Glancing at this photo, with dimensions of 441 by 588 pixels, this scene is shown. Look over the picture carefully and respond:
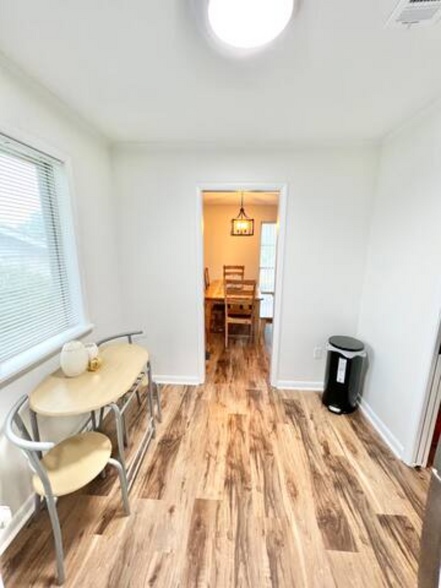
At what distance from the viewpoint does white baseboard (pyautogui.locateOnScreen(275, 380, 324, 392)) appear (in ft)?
8.45

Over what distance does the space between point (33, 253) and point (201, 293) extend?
54.3 inches

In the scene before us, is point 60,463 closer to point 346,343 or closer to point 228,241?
point 346,343

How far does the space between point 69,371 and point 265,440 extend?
60.1 inches

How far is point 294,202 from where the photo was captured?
2.21 meters

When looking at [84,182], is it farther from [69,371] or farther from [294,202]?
[294,202]

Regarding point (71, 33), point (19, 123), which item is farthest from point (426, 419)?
point (19, 123)

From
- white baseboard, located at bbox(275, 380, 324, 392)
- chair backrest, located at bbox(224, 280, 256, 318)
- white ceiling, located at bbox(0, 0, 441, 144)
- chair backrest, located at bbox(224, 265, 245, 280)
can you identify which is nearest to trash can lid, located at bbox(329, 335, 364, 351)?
white baseboard, located at bbox(275, 380, 324, 392)

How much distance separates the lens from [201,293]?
2.44 m

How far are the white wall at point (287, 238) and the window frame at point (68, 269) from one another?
0.59m

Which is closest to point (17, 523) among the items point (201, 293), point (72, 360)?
point (72, 360)

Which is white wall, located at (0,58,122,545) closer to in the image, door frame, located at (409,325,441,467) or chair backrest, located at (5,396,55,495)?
chair backrest, located at (5,396,55,495)

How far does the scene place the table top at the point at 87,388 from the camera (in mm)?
1223

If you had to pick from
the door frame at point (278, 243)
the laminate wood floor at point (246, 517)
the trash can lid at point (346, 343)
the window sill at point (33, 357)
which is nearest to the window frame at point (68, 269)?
the window sill at point (33, 357)

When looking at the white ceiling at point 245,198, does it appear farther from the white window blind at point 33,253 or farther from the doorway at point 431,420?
the doorway at point 431,420
